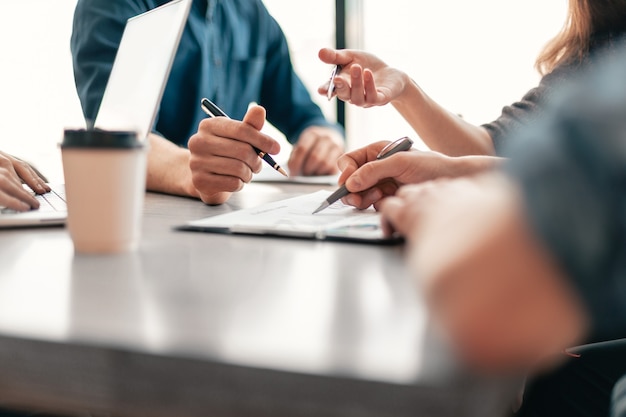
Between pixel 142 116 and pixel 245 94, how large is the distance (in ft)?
3.45

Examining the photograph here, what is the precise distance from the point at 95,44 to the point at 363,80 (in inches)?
30.9

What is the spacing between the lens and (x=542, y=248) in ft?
0.88

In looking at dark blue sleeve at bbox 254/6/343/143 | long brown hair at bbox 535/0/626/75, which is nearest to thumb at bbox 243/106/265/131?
long brown hair at bbox 535/0/626/75

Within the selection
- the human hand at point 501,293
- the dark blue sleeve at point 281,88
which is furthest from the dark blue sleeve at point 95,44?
the human hand at point 501,293

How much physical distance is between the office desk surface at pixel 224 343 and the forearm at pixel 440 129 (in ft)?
2.96

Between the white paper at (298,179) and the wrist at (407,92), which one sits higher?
the wrist at (407,92)

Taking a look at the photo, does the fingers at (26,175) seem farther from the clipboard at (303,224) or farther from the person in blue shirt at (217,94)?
the clipboard at (303,224)

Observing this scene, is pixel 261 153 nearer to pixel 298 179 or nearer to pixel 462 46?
pixel 298 179

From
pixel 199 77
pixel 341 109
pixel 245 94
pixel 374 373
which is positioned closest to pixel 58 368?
pixel 374 373

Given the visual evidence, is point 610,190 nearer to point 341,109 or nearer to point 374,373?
point 374,373

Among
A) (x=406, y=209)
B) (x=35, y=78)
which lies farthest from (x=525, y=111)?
(x=35, y=78)

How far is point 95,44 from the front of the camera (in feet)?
4.95

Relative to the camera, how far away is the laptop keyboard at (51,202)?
0.80 m

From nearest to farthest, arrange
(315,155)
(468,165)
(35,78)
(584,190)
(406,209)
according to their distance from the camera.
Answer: (584,190) < (406,209) < (468,165) < (315,155) < (35,78)
